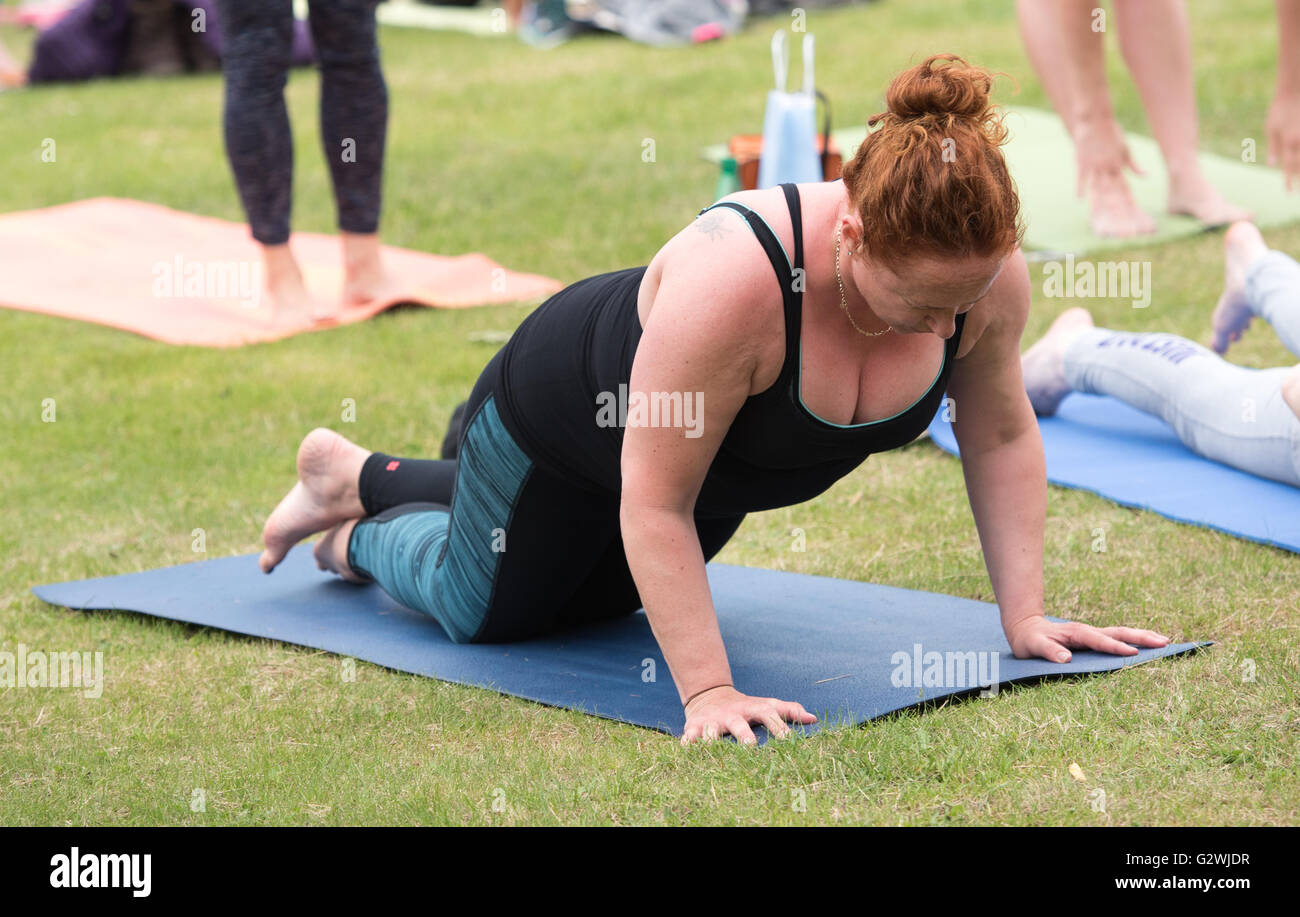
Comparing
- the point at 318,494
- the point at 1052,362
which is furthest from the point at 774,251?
the point at 1052,362

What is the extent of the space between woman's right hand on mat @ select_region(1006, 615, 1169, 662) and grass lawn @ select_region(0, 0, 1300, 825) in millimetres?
59

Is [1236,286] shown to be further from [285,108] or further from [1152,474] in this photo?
[285,108]

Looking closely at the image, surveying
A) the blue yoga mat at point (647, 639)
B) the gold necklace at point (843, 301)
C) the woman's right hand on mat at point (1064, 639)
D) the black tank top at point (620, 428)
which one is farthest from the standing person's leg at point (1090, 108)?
the gold necklace at point (843, 301)

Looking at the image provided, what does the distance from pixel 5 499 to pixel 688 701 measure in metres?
2.12

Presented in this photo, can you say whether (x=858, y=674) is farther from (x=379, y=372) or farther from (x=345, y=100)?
(x=345, y=100)

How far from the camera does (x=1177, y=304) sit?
4500mm

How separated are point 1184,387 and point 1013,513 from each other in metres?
1.14

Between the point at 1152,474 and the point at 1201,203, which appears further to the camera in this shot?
the point at 1201,203

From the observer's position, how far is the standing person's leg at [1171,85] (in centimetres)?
518

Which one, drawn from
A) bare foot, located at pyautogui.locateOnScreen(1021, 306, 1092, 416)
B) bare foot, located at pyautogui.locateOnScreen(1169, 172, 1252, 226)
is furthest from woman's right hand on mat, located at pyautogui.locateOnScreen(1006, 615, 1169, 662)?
bare foot, located at pyautogui.locateOnScreen(1169, 172, 1252, 226)

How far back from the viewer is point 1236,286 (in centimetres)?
342

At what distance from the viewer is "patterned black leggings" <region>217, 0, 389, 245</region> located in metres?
4.38

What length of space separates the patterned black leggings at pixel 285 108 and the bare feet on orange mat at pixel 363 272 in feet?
0.15

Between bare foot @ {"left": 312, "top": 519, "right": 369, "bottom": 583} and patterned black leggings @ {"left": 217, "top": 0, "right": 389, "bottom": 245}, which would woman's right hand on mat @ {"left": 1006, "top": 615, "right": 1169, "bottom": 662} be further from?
patterned black leggings @ {"left": 217, "top": 0, "right": 389, "bottom": 245}
